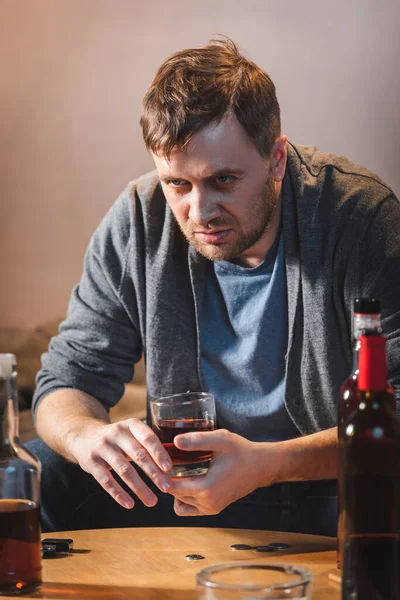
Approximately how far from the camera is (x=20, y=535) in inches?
45.7

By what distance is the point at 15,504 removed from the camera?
1.17 m

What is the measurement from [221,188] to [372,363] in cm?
93

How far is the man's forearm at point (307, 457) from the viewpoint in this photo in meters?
1.62

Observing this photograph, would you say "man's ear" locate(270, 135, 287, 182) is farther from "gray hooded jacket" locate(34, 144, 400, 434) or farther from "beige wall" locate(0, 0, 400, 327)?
"beige wall" locate(0, 0, 400, 327)

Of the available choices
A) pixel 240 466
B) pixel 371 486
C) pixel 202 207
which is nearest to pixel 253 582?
pixel 371 486

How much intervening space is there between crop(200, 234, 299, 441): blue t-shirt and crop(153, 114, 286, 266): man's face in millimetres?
124

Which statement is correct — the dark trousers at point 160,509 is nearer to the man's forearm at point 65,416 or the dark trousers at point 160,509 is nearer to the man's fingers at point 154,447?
the man's forearm at point 65,416

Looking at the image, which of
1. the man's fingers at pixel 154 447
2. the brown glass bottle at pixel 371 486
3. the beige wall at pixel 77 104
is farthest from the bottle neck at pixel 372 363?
the beige wall at pixel 77 104

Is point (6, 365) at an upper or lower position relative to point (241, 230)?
lower

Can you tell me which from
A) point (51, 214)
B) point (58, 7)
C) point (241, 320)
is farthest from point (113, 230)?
point (58, 7)

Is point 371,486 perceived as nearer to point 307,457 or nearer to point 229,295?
point 307,457

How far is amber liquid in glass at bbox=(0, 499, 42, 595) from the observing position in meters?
1.15

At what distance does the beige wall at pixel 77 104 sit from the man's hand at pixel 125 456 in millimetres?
1501

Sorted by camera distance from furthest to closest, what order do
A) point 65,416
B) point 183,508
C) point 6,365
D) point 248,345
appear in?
point 248,345
point 65,416
point 183,508
point 6,365
